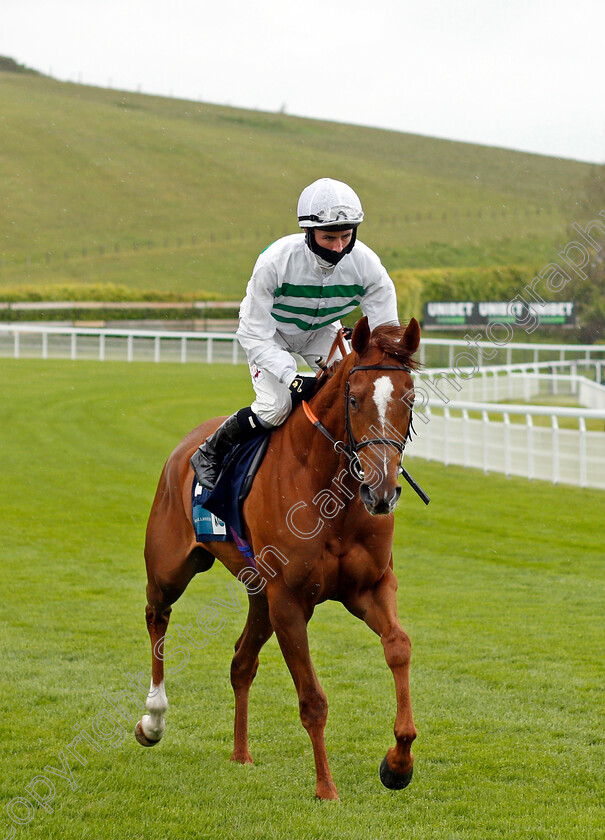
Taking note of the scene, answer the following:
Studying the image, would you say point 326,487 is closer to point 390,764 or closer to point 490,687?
point 390,764

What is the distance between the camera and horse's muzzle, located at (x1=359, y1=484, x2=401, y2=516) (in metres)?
3.36

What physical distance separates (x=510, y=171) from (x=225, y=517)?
82.0m

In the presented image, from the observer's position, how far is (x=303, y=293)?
423cm

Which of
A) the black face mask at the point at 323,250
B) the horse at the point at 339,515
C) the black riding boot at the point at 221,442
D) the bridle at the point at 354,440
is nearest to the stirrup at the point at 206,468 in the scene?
the black riding boot at the point at 221,442

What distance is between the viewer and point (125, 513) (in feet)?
40.6

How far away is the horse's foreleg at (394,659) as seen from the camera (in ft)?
11.7

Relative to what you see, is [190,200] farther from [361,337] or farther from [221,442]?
[361,337]

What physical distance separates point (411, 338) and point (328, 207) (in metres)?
0.67

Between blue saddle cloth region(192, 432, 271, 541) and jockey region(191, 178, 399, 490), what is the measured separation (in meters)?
0.06

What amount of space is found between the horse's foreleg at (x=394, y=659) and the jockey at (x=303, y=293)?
2.85 feet

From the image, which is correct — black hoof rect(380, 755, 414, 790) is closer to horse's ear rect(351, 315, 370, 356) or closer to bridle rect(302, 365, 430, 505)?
bridle rect(302, 365, 430, 505)

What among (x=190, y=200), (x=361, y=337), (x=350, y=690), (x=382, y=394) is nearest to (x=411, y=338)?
(x=361, y=337)

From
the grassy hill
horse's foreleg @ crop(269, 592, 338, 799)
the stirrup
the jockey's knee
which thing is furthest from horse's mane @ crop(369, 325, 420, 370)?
the grassy hill

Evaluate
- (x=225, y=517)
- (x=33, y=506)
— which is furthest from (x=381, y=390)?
(x=33, y=506)
